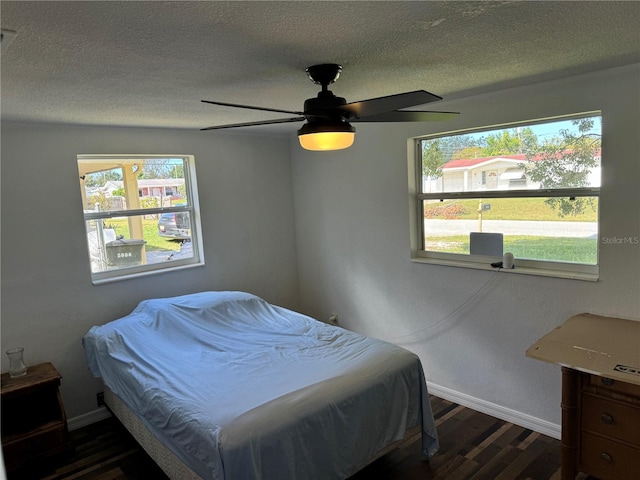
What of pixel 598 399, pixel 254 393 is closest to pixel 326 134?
pixel 254 393

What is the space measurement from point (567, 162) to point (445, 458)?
205 centimetres

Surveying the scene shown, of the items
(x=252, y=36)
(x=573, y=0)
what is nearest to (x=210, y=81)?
(x=252, y=36)

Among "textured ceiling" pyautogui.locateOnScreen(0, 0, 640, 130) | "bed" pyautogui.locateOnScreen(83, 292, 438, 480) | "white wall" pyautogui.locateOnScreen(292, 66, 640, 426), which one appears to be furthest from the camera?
"white wall" pyautogui.locateOnScreen(292, 66, 640, 426)

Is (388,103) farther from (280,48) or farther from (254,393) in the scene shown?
(254,393)

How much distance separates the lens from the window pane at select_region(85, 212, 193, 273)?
3.49 metres

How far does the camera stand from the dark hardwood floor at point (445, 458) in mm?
2535

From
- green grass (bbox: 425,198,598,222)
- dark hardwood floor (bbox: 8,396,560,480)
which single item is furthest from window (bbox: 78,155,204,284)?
green grass (bbox: 425,198,598,222)

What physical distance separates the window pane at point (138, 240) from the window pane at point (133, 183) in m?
0.13

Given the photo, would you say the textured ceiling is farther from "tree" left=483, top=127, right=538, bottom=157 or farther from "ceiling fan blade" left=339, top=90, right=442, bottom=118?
"tree" left=483, top=127, right=538, bottom=157

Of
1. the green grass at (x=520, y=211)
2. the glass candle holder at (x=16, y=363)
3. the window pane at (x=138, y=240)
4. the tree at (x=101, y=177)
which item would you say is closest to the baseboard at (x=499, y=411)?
the green grass at (x=520, y=211)

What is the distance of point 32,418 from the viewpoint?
2.94 m

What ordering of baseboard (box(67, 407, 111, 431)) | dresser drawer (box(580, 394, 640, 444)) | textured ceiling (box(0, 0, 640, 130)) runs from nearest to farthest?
textured ceiling (box(0, 0, 640, 130)) < dresser drawer (box(580, 394, 640, 444)) < baseboard (box(67, 407, 111, 431))

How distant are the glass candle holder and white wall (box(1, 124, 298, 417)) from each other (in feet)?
0.51

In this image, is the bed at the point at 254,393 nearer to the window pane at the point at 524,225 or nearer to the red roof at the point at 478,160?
the window pane at the point at 524,225
